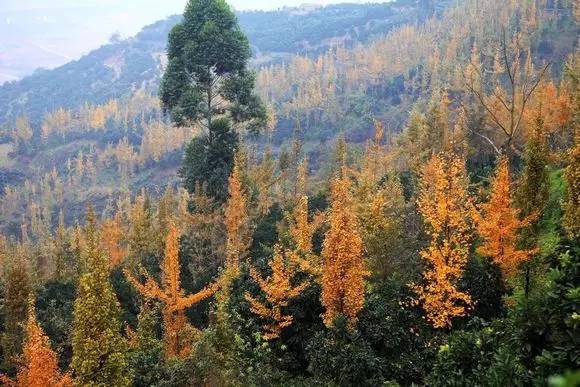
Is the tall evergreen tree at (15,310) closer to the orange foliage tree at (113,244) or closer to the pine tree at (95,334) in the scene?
the pine tree at (95,334)

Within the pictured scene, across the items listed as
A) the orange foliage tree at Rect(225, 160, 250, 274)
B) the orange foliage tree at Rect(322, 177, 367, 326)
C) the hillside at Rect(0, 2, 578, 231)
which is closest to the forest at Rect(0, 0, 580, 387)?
the orange foliage tree at Rect(322, 177, 367, 326)

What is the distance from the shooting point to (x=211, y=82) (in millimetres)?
42906

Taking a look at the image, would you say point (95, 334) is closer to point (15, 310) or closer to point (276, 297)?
point (276, 297)

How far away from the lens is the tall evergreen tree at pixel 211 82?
41.3m

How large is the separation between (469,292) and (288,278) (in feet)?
29.8

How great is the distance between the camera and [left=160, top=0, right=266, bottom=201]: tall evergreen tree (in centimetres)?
4131

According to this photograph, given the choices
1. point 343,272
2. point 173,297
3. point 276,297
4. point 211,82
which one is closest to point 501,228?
point 343,272

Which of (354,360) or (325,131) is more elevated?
(354,360)

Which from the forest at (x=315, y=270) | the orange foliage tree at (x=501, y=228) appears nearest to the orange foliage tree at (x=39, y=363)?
the forest at (x=315, y=270)

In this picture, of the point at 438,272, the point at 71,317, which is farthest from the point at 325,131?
the point at 438,272

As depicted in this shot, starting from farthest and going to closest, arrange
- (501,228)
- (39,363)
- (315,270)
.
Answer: (315,270) < (39,363) < (501,228)

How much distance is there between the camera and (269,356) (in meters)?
24.3

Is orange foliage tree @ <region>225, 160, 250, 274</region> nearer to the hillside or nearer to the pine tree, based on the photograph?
the pine tree

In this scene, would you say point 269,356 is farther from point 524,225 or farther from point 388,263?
point 524,225
